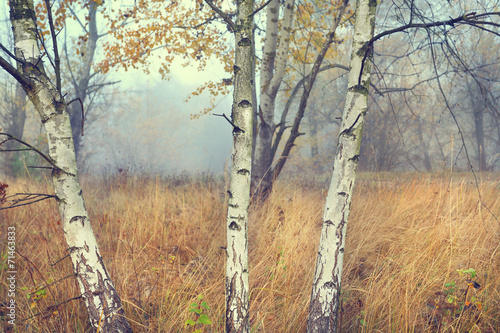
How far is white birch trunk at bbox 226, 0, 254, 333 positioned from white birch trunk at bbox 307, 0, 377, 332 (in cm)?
47

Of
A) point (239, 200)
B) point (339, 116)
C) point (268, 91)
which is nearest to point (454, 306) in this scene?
point (239, 200)

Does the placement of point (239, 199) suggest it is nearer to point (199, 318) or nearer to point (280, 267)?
point (199, 318)

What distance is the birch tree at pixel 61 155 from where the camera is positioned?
1.84m

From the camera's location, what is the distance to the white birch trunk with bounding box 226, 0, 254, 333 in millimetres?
1890

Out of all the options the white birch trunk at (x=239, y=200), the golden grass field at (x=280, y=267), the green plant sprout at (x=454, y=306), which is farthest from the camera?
the golden grass field at (x=280, y=267)

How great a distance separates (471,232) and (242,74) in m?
3.08

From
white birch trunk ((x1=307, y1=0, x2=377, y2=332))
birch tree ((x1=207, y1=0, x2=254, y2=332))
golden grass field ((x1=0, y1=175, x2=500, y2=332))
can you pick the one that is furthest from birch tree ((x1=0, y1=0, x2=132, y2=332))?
white birch trunk ((x1=307, y1=0, x2=377, y2=332))

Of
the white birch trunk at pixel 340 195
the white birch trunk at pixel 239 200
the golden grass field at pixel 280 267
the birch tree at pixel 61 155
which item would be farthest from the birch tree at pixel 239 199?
the birch tree at pixel 61 155

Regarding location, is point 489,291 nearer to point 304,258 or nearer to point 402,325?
point 402,325

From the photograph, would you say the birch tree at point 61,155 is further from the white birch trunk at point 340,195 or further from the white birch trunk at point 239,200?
the white birch trunk at point 340,195

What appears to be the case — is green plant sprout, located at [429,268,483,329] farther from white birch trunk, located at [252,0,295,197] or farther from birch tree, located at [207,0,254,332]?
white birch trunk, located at [252,0,295,197]

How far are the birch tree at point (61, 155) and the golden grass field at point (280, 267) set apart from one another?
19 cm

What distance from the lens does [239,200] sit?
74.4 inches

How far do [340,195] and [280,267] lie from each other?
1166 mm
